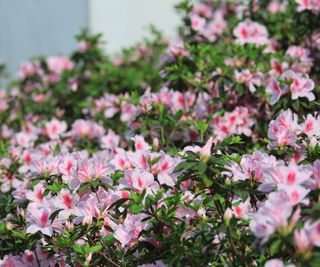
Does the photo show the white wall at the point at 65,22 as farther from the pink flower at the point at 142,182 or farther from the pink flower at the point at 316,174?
the pink flower at the point at 316,174

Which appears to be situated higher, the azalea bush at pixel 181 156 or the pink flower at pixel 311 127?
the pink flower at pixel 311 127

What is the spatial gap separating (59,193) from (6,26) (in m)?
4.90

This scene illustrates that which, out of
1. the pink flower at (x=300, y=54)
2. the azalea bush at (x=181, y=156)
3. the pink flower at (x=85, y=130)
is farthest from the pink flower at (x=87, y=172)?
the pink flower at (x=300, y=54)

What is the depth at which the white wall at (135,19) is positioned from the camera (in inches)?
307

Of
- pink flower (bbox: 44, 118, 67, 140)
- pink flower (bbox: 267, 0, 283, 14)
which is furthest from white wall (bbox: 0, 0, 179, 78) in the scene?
pink flower (bbox: 44, 118, 67, 140)

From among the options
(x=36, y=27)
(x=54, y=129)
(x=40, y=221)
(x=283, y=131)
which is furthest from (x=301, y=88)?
(x=36, y=27)

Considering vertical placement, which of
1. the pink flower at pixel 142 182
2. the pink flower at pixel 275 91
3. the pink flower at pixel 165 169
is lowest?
the pink flower at pixel 165 169

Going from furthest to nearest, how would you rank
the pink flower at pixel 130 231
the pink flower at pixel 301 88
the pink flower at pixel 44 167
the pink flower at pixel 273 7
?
the pink flower at pixel 273 7
the pink flower at pixel 301 88
the pink flower at pixel 44 167
the pink flower at pixel 130 231

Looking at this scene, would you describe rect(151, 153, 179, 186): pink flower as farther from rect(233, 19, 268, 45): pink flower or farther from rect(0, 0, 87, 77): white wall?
rect(0, 0, 87, 77): white wall

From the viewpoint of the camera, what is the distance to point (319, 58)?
392 centimetres

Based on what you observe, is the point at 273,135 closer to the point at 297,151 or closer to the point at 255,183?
the point at 297,151

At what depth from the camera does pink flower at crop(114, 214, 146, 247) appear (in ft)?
6.98

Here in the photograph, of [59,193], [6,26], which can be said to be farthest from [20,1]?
[59,193]

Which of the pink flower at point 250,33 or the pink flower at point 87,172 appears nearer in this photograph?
the pink flower at point 87,172
